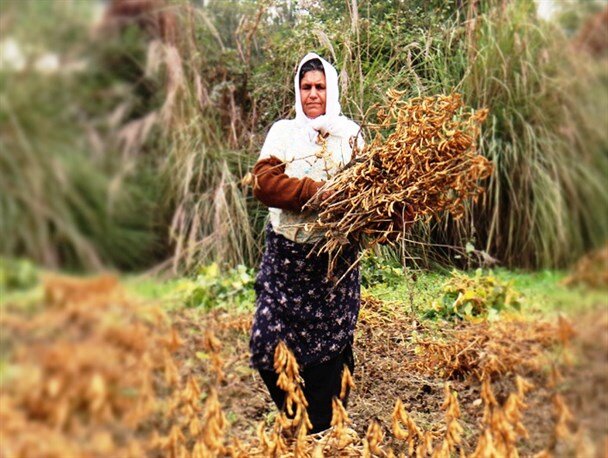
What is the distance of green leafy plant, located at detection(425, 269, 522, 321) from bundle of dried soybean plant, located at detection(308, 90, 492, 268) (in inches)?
27.7

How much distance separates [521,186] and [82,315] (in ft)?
6.13

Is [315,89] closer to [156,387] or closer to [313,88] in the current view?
[313,88]

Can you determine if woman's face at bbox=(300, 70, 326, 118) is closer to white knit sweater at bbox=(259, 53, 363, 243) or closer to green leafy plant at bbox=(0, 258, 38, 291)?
white knit sweater at bbox=(259, 53, 363, 243)

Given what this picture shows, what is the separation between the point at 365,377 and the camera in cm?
279

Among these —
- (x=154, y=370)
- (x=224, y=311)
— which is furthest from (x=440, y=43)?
(x=154, y=370)

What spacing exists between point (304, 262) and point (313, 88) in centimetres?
53

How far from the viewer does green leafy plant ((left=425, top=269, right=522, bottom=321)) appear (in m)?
2.39

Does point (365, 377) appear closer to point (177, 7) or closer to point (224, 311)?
point (224, 311)

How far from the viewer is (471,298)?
8.56ft

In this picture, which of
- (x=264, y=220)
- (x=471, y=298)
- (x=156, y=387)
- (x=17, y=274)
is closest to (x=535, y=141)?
(x=471, y=298)

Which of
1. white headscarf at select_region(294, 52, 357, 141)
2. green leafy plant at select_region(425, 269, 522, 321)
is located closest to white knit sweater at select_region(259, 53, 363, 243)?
white headscarf at select_region(294, 52, 357, 141)

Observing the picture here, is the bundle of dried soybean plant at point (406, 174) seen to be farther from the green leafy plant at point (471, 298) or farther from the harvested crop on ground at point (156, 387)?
the green leafy plant at point (471, 298)

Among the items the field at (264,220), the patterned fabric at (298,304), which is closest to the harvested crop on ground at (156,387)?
the field at (264,220)

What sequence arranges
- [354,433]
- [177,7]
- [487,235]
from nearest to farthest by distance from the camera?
[177,7], [354,433], [487,235]
